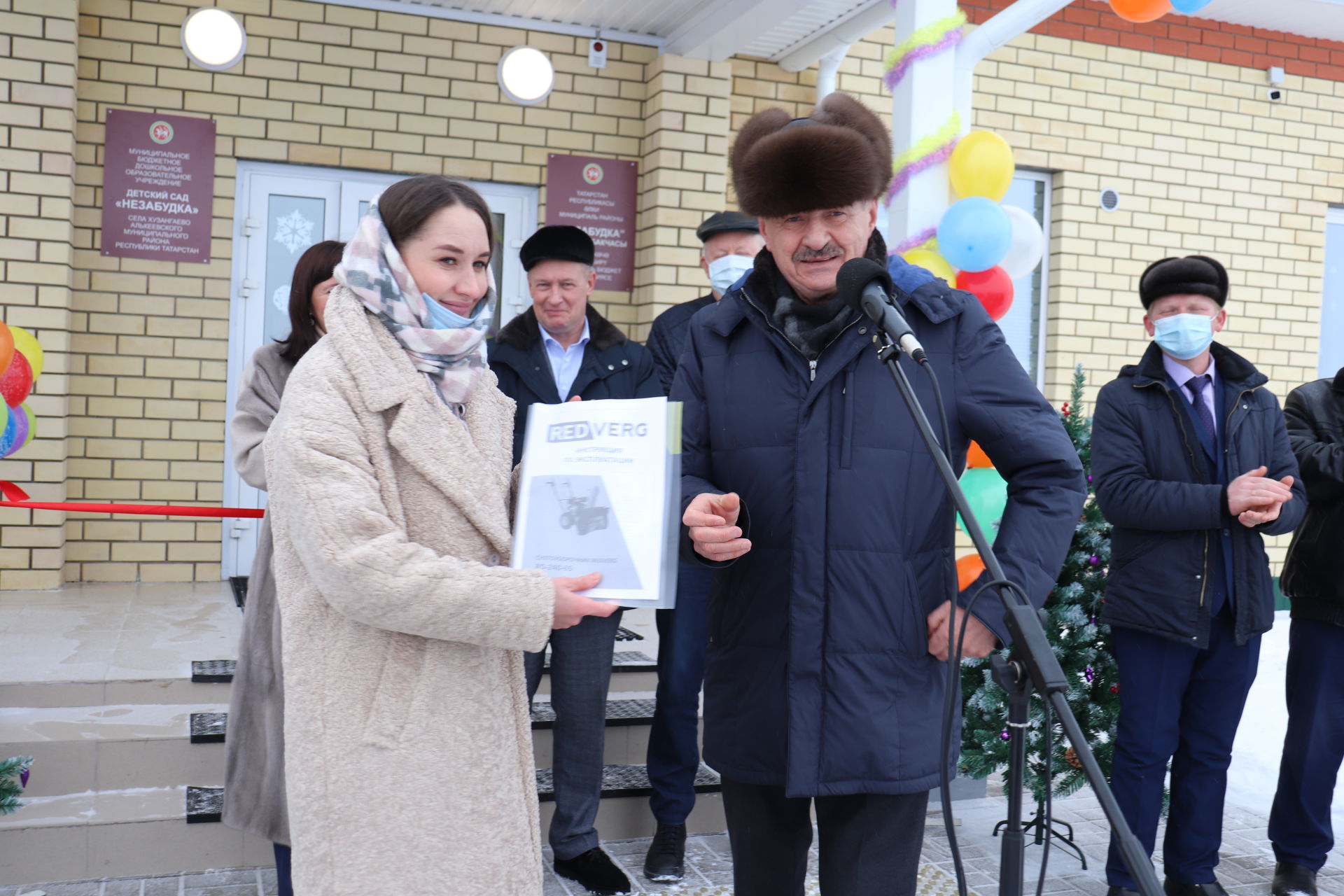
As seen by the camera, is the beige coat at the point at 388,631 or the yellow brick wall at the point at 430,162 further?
the yellow brick wall at the point at 430,162

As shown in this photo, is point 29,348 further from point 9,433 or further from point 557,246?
point 557,246

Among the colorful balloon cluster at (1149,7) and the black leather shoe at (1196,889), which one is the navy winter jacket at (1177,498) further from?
the colorful balloon cluster at (1149,7)

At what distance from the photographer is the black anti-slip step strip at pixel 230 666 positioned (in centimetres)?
429

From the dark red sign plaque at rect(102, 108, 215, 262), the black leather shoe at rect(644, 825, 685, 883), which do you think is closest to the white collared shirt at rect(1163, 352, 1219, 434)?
the black leather shoe at rect(644, 825, 685, 883)

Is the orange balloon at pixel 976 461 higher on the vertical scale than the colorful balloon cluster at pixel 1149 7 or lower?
lower

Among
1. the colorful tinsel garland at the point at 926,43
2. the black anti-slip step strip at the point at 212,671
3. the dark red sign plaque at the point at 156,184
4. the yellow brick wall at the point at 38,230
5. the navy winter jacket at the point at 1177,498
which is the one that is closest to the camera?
the navy winter jacket at the point at 1177,498

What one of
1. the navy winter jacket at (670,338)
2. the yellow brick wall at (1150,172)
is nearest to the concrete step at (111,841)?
the navy winter jacket at (670,338)

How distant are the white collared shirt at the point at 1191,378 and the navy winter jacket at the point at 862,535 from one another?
1.81 m

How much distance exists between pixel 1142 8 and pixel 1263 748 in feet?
11.2

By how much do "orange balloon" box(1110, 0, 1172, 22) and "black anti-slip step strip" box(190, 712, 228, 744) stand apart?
4245mm

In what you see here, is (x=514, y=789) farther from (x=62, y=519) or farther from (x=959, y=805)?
(x=62, y=519)

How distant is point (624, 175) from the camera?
700cm

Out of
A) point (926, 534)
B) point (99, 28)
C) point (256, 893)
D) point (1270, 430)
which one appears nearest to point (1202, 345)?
point (1270, 430)

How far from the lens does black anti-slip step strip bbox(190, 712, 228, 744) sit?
3934mm
